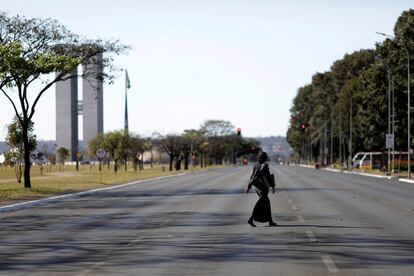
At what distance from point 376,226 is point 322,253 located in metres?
5.72

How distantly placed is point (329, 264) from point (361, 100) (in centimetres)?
7503

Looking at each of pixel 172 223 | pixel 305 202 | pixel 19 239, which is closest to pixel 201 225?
pixel 172 223

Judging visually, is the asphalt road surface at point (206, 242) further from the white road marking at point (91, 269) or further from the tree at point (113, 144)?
the tree at point (113, 144)

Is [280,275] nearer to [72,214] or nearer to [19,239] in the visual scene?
[19,239]

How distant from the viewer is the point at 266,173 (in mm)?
18234

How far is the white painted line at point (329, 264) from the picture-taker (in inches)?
437

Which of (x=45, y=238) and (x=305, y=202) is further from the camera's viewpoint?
(x=305, y=202)

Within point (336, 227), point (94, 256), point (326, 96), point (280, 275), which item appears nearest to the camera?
point (280, 275)

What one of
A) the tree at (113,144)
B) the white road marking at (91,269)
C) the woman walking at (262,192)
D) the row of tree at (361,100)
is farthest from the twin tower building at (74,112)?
the white road marking at (91,269)

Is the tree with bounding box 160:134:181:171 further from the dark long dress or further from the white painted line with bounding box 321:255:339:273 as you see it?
the white painted line with bounding box 321:255:339:273

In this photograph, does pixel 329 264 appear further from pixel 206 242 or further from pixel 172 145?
pixel 172 145

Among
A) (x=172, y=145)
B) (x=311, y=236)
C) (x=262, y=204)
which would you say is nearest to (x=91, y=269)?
(x=311, y=236)

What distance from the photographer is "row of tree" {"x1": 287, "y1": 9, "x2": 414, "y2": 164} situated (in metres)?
74.8

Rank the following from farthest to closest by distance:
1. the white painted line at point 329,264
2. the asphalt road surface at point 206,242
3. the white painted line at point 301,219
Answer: the white painted line at point 301,219
the asphalt road surface at point 206,242
the white painted line at point 329,264
